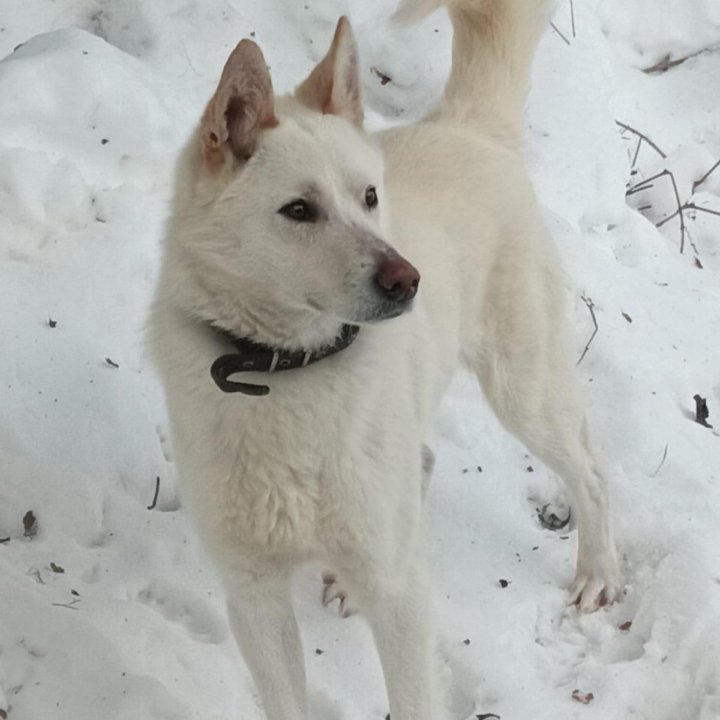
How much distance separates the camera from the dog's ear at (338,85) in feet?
7.81

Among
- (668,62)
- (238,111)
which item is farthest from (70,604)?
(668,62)

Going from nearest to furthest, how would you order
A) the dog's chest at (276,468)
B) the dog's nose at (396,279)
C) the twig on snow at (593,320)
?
the dog's nose at (396,279), the dog's chest at (276,468), the twig on snow at (593,320)

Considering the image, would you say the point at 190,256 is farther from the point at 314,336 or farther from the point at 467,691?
the point at 467,691

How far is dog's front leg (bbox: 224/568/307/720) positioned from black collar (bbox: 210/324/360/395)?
451mm

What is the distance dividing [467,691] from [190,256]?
1.49 metres

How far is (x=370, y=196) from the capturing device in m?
2.31

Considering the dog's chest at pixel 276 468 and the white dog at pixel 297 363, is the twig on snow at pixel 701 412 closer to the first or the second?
the white dog at pixel 297 363

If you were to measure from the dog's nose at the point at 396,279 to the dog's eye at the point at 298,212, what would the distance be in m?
0.20

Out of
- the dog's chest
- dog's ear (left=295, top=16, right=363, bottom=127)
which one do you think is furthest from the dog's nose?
dog's ear (left=295, top=16, right=363, bottom=127)

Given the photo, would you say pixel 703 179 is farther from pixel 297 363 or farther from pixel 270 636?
pixel 270 636

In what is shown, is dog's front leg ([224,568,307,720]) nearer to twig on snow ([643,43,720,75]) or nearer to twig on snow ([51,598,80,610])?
twig on snow ([51,598,80,610])

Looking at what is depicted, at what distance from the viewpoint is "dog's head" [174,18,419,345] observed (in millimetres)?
2139

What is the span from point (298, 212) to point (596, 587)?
1.69 meters

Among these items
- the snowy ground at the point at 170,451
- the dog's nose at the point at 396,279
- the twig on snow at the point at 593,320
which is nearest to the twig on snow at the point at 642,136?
the snowy ground at the point at 170,451
